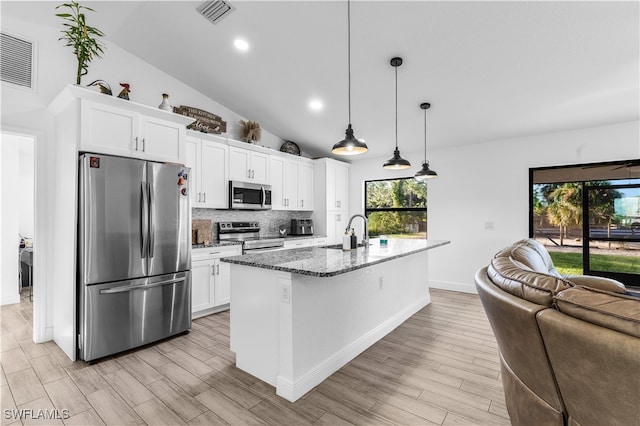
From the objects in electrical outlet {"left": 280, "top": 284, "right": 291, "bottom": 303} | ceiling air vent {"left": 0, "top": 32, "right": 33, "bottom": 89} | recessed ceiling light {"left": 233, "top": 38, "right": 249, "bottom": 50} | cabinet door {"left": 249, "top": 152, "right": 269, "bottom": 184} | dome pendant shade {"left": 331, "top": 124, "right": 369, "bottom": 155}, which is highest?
recessed ceiling light {"left": 233, "top": 38, "right": 249, "bottom": 50}

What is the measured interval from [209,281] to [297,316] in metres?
2.13

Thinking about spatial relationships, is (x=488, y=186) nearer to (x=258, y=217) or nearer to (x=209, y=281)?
(x=258, y=217)

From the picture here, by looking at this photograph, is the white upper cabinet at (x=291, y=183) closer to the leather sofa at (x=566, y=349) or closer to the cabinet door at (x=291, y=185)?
the cabinet door at (x=291, y=185)

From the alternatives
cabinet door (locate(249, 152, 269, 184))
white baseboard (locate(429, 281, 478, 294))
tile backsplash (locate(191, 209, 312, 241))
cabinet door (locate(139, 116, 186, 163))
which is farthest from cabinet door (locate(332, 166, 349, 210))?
cabinet door (locate(139, 116, 186, 163))

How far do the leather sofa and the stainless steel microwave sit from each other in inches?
146

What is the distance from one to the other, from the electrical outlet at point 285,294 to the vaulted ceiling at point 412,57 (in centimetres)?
247

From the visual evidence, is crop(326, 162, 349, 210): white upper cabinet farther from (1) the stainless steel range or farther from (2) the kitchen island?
(2) the kitchen island

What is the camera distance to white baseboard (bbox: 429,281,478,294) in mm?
4980

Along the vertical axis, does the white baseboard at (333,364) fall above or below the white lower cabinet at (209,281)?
below

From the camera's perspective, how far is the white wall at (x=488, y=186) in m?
4.12

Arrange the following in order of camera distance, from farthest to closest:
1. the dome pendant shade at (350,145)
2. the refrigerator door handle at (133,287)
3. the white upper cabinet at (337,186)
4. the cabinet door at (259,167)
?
the white upper cabinet at (337,186) → the cabinet door at (259,167) → the refrigerator door handle at (133,287) → the dome pendant shade at (350,145)

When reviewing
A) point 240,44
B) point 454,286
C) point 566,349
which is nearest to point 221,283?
point 240,44

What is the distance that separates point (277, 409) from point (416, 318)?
234 centimetres

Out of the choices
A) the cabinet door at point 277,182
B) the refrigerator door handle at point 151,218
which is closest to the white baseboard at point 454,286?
the cabinet door at point 277,182
